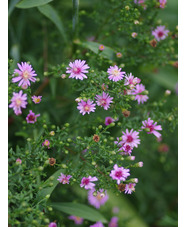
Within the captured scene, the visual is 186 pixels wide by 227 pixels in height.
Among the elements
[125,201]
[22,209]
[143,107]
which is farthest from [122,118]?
[125,201]

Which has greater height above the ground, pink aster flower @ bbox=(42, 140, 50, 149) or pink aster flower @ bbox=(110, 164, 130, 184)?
pink aster flower @ bbox=(42, 140, 50, 149)

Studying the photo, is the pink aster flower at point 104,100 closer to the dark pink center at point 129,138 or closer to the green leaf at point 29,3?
the dark pink center at point 129,138

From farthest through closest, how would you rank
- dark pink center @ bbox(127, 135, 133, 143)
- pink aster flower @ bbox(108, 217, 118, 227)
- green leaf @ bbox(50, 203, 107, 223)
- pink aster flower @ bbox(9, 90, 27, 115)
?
1. pink aster flower @ bbox(108, 217, 118, 227)
2. green leaf @ bbox(50, 203, 107, 223)
3. dark pink center @ bbox(127, 135, 133, 143)
4. pink aster flower @ bbox(9, 90, 27, 115)

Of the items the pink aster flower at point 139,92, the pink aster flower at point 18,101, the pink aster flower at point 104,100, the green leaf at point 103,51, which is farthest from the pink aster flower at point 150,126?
the pink aster flower at point 18,101

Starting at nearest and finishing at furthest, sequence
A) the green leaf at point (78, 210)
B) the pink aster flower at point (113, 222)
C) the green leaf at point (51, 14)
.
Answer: the green leaf at point (78, 210)
the green leaf at point (51, 14)
the pink aster flower at point (113, 222)

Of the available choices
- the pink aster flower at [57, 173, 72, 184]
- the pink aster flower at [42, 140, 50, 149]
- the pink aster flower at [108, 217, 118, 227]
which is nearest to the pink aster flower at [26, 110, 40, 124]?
the pink aster flower at [42, 140, 50, 149]

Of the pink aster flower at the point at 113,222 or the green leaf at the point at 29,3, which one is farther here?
the pink aster flower at the point at 113,222

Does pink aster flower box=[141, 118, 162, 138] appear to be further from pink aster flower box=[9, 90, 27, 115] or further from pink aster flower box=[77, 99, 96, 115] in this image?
pink aster flower box=[9, 90, 27, 115]

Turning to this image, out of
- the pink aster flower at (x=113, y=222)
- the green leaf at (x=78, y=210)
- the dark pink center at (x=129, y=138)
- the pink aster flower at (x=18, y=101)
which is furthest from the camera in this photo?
the pink aster flower at (x=113, y=222)
